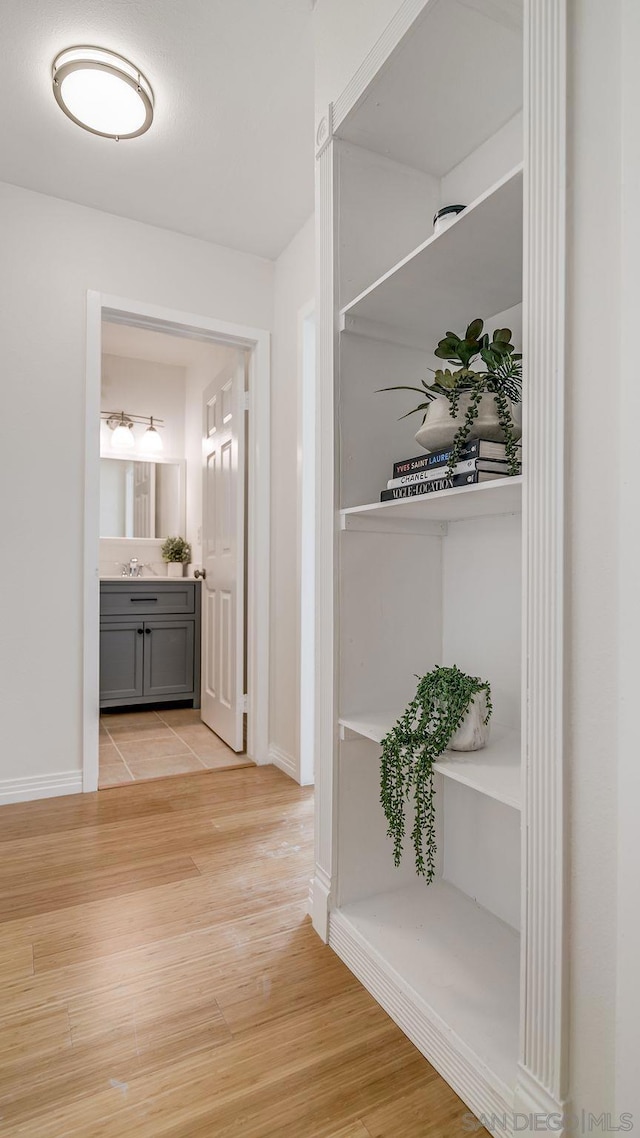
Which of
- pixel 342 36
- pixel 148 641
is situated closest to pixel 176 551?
pixel 148 641

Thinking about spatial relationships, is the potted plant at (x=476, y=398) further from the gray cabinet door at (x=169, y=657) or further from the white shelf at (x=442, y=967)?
the gray cabinet door at (x=169, y=657)

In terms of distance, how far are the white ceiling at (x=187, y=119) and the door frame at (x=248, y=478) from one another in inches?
16.9

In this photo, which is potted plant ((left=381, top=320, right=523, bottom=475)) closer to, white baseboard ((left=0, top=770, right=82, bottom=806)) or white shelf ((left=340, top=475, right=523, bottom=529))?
white shelf ((left=340, top=475, right=523, bottom=529))

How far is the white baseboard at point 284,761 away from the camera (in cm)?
272

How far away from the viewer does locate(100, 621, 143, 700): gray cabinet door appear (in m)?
3.85

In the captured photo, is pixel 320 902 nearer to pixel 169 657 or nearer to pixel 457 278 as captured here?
pixel 457 278

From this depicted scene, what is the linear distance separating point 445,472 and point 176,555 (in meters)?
3.64

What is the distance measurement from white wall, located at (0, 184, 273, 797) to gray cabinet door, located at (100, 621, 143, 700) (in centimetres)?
129

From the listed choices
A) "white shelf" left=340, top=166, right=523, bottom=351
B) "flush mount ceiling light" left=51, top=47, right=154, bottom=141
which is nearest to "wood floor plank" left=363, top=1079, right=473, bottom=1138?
"white shelf" left=340, top=166, right=523, bottom=351

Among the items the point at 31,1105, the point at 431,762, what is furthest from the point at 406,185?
the point at 31,1105

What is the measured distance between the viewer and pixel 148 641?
4000 millimetres

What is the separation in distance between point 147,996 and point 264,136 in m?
2.74

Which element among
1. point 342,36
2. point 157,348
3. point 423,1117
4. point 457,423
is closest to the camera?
point 423,1117

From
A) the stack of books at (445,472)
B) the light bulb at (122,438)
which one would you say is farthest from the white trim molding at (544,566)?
the light bulb at (122,438)
